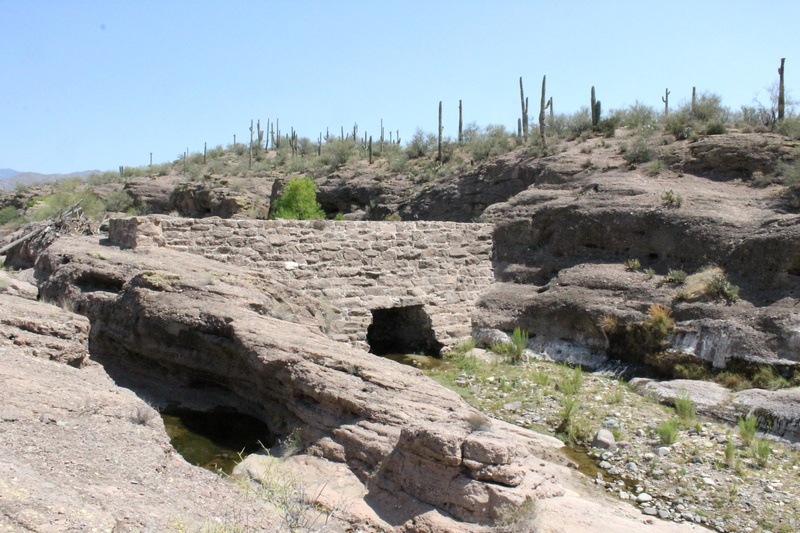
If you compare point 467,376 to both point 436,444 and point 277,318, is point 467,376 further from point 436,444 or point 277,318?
point 436,444

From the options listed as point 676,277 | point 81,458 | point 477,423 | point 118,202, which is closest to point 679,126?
point 676,277

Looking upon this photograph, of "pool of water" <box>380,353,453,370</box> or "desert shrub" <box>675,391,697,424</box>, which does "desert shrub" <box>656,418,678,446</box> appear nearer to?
"desert shrub" <box>675,391,697,424</box>

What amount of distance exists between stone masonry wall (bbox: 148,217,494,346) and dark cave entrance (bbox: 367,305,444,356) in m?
0.29

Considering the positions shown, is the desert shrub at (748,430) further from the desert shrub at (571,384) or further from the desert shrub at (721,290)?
the desert shrub at (721,290)

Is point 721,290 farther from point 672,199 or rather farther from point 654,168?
point 654,168

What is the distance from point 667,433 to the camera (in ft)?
26.8

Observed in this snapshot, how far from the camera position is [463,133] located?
29.6m

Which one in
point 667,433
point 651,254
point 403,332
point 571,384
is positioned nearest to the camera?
point 667,433

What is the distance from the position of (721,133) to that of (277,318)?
1181 centimetres

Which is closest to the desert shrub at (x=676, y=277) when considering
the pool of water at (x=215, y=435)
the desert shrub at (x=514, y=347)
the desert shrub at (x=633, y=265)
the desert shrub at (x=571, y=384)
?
the desert shrub at (x=633, y=265)

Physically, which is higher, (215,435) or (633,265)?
(633,265)

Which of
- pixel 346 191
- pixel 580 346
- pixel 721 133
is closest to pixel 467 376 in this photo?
pixel 580 346

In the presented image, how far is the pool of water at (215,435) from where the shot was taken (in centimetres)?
717

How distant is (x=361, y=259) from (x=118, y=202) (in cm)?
2539
